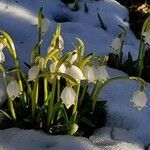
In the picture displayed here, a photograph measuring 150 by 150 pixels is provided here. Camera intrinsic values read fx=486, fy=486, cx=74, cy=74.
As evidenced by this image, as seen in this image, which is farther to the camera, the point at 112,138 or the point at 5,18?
the point at 5,18

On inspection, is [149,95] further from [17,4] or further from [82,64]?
[17,4]

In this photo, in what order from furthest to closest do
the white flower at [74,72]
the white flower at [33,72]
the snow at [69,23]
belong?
the snow at [69,23], the white flower at [33,72], the white flower at [74,72]

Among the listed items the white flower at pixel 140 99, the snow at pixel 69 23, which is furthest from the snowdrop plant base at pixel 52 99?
the snow at pixel 69 23

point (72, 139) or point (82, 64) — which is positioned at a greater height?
point (82, 64)

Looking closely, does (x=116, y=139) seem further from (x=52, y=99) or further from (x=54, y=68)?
(x=54, y=68)

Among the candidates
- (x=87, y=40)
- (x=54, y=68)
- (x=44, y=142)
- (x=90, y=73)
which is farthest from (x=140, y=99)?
(x=87, y=40)

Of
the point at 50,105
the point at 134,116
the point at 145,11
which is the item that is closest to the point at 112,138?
the point at 134,116

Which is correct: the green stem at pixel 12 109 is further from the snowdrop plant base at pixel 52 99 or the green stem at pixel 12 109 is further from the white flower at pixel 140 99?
the white flower at pixel 140 99
